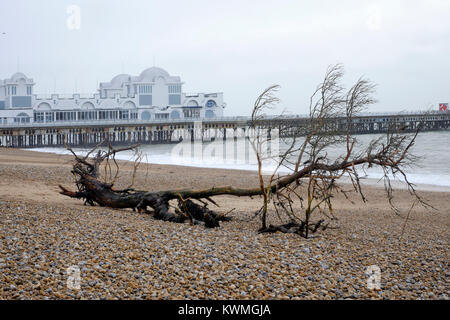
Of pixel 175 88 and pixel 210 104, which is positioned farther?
pixel 175 88

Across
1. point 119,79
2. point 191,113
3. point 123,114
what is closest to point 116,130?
point 123,114

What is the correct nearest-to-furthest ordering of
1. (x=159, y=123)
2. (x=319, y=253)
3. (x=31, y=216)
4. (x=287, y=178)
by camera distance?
(x=319, y=253), (x=31, y=216), (x=287, y=178), (x=159, y=123)

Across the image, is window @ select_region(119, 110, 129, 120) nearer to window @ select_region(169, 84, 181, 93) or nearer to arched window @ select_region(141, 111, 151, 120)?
arched window @ select_region(141, 111, 151, 120)

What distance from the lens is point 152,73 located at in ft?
250

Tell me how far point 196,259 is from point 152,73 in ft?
240

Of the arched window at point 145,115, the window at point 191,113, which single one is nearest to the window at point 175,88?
the window at point 191,113

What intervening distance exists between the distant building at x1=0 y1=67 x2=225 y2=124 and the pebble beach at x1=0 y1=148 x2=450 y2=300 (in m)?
53.5

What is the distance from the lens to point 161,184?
52.9ft

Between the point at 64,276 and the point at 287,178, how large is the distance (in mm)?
3846

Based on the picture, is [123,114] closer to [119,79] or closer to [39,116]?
[39,116]

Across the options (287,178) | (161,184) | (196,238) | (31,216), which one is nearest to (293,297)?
(196,238)

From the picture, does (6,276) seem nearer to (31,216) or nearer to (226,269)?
(226,269)

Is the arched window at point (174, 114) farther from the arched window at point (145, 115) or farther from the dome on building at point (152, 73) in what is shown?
the dome on building at point (152, 73)

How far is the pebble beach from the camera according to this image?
457 centimetres
